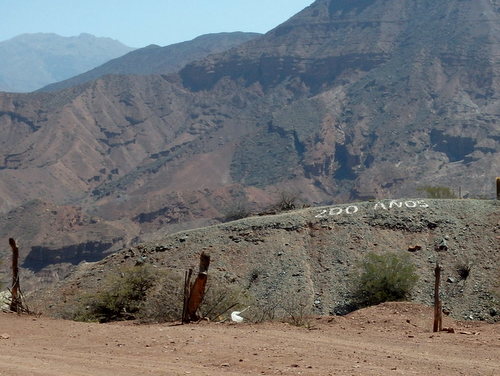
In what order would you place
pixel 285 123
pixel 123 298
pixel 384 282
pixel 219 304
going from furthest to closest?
1. pixel 285 123
2. pixel 384 282
3. pixel 123 298
4. pixel 219 304

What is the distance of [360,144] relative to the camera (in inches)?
4948

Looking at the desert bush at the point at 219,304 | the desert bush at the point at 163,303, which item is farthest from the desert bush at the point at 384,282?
the desert bush at the point at 163,303

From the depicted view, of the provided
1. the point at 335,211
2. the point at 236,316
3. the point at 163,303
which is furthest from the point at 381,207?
the point at 163,303

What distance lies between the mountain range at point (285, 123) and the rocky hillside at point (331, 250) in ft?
193

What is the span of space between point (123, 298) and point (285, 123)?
11387 cm

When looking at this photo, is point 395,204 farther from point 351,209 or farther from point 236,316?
point 236,316

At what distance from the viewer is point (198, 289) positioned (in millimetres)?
16984

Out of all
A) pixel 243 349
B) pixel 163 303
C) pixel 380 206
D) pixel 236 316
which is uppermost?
pixel 380 206

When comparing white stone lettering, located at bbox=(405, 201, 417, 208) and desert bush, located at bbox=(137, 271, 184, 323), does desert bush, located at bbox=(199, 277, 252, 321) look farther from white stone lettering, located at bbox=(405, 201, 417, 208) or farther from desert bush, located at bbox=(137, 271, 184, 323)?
white stone lettering, located at bbox=(405, 201, 417, 208)

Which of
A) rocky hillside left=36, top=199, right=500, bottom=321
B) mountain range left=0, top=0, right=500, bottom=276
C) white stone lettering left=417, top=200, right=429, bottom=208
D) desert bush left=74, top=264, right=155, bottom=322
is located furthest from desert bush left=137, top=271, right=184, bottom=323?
mountain range left=0, top=0, right=500, bottom=276

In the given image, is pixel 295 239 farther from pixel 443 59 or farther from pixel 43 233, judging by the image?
pixel 443 59

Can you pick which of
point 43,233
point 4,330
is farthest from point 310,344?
point 43,233

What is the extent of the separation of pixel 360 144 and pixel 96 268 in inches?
3873

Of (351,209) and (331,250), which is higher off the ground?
(351,209)
